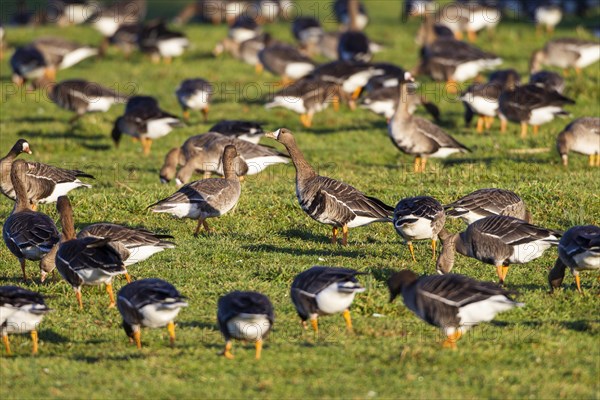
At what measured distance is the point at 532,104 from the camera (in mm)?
23078

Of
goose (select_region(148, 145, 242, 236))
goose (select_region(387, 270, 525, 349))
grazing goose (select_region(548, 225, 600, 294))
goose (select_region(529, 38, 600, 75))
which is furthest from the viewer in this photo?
goose (select_region(529, 38, 600, 75))

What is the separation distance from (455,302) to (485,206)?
15.1 ft

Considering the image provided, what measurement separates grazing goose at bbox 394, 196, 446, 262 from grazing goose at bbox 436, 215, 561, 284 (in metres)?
0.48

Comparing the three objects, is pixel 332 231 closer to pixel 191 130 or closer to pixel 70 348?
pixel 70 348

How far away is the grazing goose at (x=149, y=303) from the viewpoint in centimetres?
1035

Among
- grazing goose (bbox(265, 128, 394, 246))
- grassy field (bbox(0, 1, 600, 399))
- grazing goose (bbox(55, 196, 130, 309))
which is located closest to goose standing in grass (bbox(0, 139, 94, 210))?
grassy field (bbox(0, 1, 600, 399))

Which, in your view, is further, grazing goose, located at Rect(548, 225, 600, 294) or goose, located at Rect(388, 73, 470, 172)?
goose, located at Rect(388, 73, 470, 172)

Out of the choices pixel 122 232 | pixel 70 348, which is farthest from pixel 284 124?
pixel 70 348

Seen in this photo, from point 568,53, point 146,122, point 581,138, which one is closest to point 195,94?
point 146,122

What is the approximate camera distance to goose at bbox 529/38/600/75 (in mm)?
30094

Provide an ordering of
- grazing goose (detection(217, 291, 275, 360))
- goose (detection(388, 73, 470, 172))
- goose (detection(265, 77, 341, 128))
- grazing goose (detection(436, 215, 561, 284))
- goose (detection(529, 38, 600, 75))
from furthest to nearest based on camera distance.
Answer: goose (detection(529, 38, 600, 75)) → goose (detection(265, 77, 341, 128)) → goose (detection(388, 73, 470, 172)) → grazing goose (detection(436, 215, 561, 284)) → grazing goose (detection(217, 291, 275, 360))

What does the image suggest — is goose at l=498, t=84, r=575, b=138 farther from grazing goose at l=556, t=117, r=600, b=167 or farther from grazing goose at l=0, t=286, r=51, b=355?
grazing goose at l=0, t=286, r=51, b=355

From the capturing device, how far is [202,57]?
116ft

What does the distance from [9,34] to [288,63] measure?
46.8 ft
